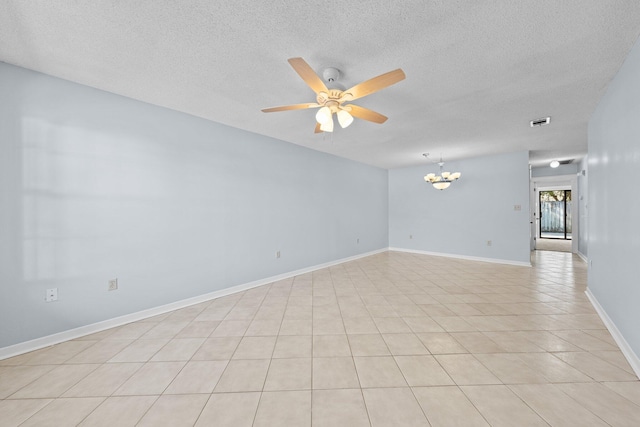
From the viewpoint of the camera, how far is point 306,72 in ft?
5.88

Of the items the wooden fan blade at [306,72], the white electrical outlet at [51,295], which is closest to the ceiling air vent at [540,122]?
the wooden fan blade at [306,72]

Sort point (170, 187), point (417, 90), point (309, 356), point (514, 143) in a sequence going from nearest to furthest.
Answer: point (309, 356) < point (417, 90) < point (170, 187) < point (514, 143)

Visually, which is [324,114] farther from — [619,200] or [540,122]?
[540,122]

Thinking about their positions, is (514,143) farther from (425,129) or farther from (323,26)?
(323,26)

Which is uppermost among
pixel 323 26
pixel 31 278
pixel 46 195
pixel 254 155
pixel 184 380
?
pixel 323 26

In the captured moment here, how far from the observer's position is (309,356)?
2.12 metres

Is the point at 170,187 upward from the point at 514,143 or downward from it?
downward

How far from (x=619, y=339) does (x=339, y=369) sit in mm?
2635

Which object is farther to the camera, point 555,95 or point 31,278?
point 555,95

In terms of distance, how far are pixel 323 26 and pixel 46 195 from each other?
3.03 m

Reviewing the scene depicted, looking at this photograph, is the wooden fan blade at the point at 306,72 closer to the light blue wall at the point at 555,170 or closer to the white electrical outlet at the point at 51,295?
the white electrical outlet at the point at 51,295

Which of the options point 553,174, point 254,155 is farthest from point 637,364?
point 553,174

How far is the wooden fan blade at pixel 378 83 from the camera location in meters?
1.75

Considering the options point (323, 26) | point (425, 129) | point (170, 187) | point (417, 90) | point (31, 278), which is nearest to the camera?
point (323, 26)
